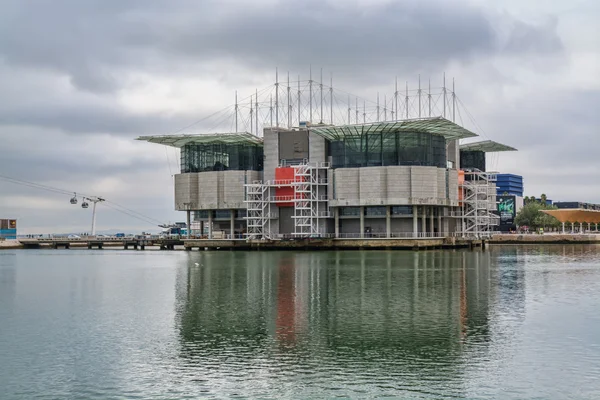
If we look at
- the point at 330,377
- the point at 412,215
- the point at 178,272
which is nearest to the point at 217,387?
the point at 330,377

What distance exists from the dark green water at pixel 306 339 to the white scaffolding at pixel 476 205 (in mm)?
84291

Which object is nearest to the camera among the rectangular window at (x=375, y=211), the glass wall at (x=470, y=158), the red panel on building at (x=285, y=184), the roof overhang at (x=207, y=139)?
the rectangular window at (x=375, y=211)

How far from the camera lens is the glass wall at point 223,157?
15812cm

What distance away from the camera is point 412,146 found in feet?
463

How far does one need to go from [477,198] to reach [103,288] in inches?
4215

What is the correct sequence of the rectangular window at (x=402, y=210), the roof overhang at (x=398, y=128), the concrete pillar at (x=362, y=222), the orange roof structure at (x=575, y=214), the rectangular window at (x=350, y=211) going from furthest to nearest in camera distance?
the orange roof structure at (x=575, y=214) → the rectangular window at (x=350, y=211) → the rectangular window at (x=402, y=210) → the concrete pillar at (x=362, y=222) → the roof overhang at (x=398, y=128)

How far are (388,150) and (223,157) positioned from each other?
122ft

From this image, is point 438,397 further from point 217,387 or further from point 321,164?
point 321,164

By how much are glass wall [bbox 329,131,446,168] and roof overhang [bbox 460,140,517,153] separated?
31843mm

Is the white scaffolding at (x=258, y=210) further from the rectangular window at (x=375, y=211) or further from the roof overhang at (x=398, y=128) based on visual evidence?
the rectangular window at (x=375, y=211)

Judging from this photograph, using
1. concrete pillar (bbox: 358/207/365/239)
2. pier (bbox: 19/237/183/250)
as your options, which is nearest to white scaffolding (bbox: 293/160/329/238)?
concrete pillar (bbox: 358/207/365/239)

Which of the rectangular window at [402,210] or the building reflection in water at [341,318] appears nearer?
the building reflection in water at [341,318]

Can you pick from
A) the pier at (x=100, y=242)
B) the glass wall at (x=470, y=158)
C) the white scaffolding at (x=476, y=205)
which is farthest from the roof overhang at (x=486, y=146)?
A: the pier at (x=100, y=242)

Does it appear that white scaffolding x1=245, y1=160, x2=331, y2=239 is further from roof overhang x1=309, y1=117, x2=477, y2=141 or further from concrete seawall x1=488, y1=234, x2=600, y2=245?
concrete seawall x1=488, y1=234, x2=600, y2=245
